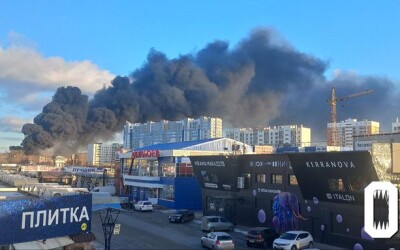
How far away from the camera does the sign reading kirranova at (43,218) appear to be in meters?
13.0

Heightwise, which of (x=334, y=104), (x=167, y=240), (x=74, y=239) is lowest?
(x=167, y=240)

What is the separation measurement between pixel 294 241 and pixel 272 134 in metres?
126

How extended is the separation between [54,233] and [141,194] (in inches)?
1896

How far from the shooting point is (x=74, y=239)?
14594mm

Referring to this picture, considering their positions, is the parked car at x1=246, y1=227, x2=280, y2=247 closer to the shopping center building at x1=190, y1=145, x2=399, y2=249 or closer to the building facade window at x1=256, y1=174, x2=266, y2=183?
the shopping center building at x1=190, y1=145, x2=399, y2=249

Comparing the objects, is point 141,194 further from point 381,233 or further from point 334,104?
point 334,104

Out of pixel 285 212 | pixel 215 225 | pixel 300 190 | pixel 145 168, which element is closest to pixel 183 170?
pixel 145 168

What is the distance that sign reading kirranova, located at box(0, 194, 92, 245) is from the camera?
42.6 feet

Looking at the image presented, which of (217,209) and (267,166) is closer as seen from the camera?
(267,166)

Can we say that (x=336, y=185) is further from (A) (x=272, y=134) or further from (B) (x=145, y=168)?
(A) (x=272, y=134)

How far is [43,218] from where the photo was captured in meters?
13.7

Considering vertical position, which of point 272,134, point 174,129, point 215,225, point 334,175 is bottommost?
point 215,225

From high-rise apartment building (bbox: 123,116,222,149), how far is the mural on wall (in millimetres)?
76618

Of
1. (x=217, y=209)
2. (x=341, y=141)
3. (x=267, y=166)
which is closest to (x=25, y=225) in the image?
(x=267, y=166)
